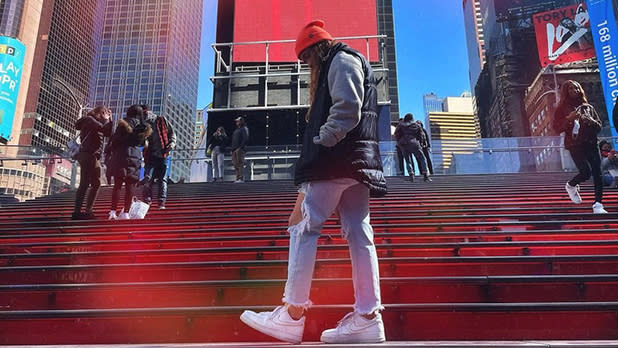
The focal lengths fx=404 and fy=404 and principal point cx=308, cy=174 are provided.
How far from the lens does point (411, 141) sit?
9.75 meters

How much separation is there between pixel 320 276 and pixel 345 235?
4.11 ft

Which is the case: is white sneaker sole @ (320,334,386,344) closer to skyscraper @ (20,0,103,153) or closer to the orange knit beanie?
the orange knit beanie

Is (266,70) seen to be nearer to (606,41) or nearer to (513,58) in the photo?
(606,41)

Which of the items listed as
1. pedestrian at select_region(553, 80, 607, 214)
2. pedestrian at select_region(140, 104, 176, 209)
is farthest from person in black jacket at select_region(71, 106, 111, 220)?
pedestrian at select_region(553, 80, 607, 214)

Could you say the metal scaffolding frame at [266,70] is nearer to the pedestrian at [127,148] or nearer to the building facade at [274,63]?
the building facade at [274,63]

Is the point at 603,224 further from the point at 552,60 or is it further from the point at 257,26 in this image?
the point at 552,60

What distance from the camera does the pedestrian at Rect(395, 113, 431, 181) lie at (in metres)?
9.70

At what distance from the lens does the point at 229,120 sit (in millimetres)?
18531

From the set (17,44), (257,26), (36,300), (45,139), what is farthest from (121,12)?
(36,300)

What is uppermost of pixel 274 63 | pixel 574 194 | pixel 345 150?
pixel 274 63

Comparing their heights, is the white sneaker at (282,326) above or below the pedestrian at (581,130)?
below

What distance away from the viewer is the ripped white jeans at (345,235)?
86.2 inches

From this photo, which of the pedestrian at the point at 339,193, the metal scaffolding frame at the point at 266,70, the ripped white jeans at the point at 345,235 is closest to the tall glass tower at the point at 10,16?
the metal scaffolding frame at the point at 266,70

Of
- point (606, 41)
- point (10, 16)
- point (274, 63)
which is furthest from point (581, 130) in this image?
point (10, 16)
